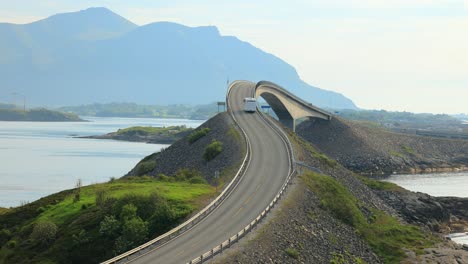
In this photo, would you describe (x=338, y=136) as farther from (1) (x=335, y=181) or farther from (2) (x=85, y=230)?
(2) (x=85, y=230)

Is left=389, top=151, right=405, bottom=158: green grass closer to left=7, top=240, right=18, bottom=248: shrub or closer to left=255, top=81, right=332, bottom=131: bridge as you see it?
left=255, top=81, right=332, bottom=131: bridge

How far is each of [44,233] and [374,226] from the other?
32.3m

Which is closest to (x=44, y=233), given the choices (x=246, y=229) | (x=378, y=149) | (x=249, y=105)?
(x=246, y=229)

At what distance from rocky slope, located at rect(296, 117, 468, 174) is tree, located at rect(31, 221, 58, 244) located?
100.0 metres

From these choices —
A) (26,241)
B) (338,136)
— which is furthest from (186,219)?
(338,136)

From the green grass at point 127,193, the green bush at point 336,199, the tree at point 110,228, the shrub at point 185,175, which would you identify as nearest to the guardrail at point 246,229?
the green bush at point 336,199

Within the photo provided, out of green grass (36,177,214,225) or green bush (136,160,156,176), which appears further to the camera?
green bush (136,160,156,176)

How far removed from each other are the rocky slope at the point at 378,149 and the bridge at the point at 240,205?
4872 cm

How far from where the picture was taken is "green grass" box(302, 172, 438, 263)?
176 ft

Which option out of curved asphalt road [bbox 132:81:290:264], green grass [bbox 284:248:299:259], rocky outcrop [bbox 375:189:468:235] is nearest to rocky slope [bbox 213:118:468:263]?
green grass [bbox 284:248:299:259]

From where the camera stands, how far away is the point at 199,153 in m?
83.9

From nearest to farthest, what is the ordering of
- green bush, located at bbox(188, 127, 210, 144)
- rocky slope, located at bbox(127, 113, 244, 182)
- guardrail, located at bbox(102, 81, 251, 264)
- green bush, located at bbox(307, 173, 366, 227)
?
guardrail, located at bbox(102, 81, 251, 264) < green bush, located at bbox(307, 173, 366, 227) < rocky slope, located at bbox(127, 113, 244, 182) < green bush, located at bbox(188, 127, 210, 144)

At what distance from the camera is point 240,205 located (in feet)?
173

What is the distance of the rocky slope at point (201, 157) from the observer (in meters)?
74.9
